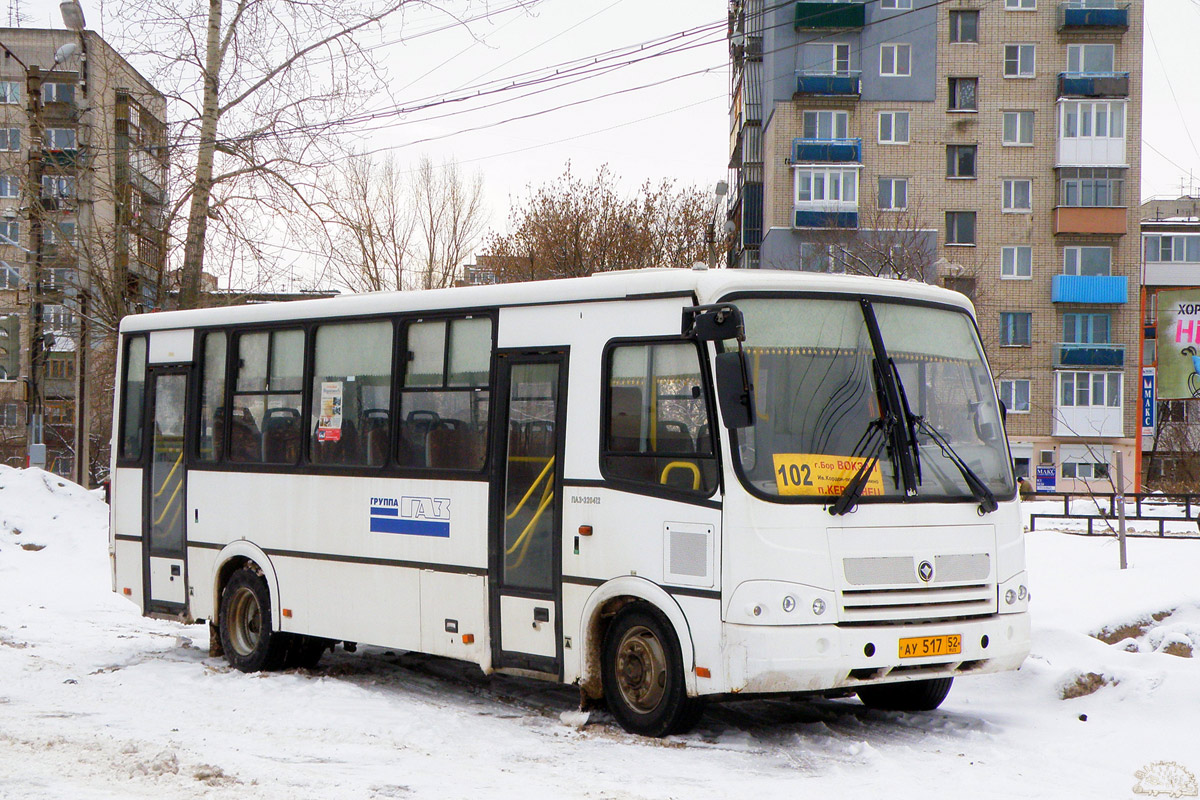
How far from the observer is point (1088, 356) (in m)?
59.0

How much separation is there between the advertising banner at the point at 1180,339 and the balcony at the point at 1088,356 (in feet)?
142

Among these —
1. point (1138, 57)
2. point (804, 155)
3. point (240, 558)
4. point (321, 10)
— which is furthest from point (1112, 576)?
point (1138, 57)

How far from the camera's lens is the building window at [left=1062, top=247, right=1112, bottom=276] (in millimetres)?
59156

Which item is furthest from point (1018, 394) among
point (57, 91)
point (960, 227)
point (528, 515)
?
point (528, 515)

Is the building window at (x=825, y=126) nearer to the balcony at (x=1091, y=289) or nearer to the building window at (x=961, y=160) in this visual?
the building window at (x=961, y=160)

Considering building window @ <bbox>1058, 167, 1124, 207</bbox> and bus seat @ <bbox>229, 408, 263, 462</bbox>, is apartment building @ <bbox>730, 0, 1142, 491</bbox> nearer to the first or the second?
building window @ <bbox>1058, 167, 1124, 207</bbox>

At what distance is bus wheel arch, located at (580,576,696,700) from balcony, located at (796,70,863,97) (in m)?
50.3

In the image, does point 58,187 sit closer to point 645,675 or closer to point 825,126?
point 645,675

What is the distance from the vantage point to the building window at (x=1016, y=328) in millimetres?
59094

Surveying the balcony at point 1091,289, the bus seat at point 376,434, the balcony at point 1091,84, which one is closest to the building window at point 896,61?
the balcony at point 1091,84

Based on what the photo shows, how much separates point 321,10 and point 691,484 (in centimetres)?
1774

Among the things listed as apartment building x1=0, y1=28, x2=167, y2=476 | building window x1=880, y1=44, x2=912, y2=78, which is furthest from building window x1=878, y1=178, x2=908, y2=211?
apartment building x1=0, y1=28, x2=167, y2=476

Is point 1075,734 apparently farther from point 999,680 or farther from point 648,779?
point 648,779

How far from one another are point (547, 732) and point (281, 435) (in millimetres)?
4147
